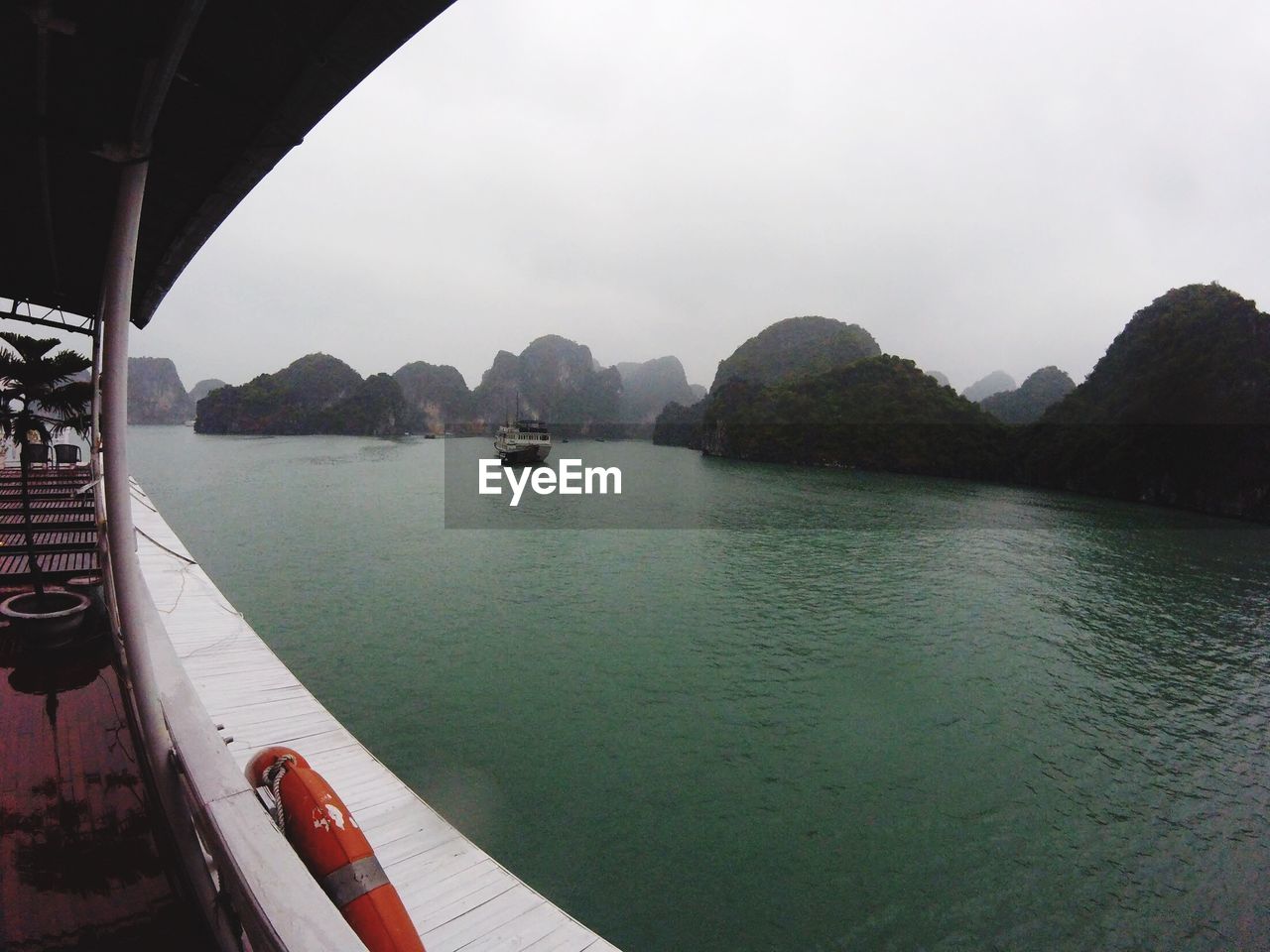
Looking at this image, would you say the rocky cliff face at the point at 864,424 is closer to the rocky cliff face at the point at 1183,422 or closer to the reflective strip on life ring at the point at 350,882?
the rocky cliff face at the point at 1183,422

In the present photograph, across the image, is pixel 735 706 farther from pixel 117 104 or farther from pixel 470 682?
pixel 117 104

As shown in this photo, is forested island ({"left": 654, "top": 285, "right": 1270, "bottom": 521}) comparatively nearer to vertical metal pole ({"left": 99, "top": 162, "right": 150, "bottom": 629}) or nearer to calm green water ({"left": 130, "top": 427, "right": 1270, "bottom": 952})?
calm green water ({"left": 130, "top": 427, "right": 1270, "bottom": 952})

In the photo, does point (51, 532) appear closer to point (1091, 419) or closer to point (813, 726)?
point (813, 726)

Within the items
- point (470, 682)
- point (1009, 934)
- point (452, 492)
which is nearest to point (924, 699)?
point (1009, 934)

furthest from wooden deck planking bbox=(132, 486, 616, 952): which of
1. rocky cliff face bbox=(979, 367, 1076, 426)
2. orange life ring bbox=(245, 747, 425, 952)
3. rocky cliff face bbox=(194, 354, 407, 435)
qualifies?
rocky cliff face bbox=(194, 354, 407, 435)

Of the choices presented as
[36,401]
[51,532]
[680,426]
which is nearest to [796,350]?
[680,426]

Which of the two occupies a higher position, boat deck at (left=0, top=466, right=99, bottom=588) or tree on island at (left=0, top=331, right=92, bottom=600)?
tree on island at (left=0, top=331, right=92, bottom=600)

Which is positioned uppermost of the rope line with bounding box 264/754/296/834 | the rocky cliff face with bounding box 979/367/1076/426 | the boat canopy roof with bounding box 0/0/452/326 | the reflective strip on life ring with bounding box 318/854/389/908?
the rocky cliff face with bounding box 979/367/1076/426
